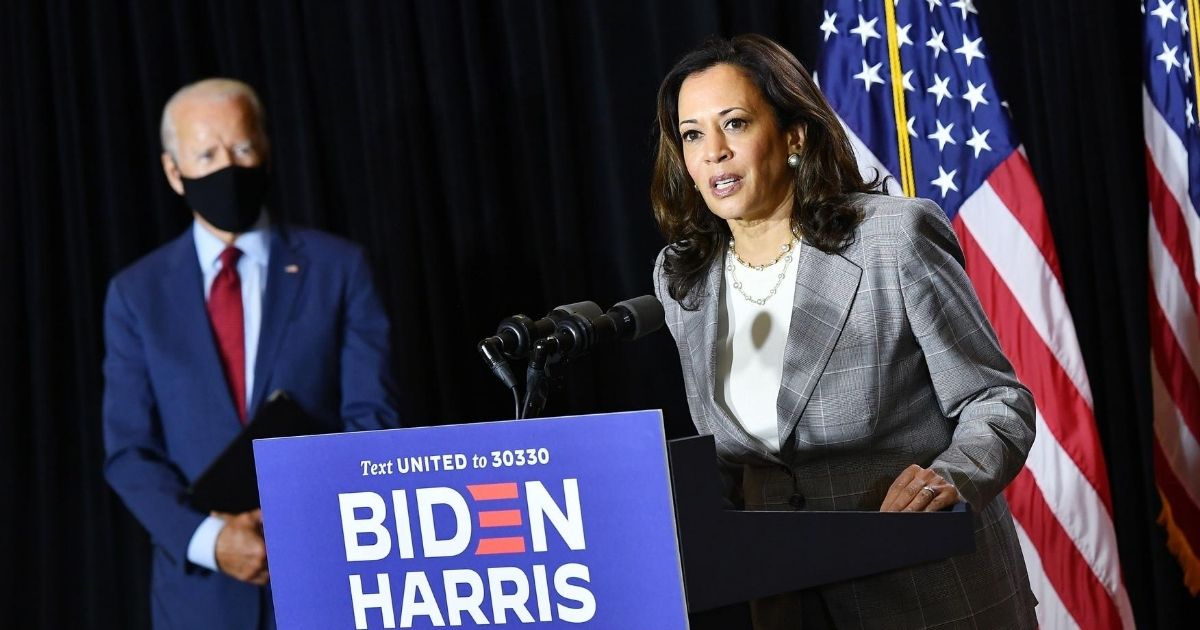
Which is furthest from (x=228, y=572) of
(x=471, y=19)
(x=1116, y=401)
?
(x=1116, y=401)

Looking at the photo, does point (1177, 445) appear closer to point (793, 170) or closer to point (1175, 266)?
point (1175, 266)

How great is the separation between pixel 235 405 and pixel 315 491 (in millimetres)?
2004

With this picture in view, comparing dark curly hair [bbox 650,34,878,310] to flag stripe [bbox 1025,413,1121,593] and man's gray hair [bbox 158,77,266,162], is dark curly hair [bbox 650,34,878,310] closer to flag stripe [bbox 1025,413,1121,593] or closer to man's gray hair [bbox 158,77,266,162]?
flag stripe [bbox 1025,413,1121,593]

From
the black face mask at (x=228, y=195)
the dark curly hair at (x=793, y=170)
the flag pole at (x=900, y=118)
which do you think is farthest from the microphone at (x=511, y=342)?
the black face mask at (x=228, y=195)

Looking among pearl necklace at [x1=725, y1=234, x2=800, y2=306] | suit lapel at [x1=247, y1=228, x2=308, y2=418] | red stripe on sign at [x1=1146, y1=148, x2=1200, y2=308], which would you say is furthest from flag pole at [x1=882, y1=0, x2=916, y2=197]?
suit lapel at [x1=247, y1=228, x2=308, y2=418]

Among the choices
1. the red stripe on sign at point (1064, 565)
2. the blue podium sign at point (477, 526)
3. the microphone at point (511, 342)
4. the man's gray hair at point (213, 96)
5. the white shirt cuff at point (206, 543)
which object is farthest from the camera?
the man's gray hair at point (213, 96)

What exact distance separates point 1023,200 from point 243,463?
6.89 ft

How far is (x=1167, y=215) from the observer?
2.95m

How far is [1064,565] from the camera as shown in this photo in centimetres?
290

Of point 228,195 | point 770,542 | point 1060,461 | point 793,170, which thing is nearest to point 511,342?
point 770,542

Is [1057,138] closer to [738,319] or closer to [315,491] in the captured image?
[738,319]

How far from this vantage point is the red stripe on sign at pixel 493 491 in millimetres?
1205

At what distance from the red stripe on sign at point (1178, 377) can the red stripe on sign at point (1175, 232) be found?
0.09 meters

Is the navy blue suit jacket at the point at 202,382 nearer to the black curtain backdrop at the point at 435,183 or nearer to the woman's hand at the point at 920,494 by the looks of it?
the black curtain backdrop at the point at 435,183
